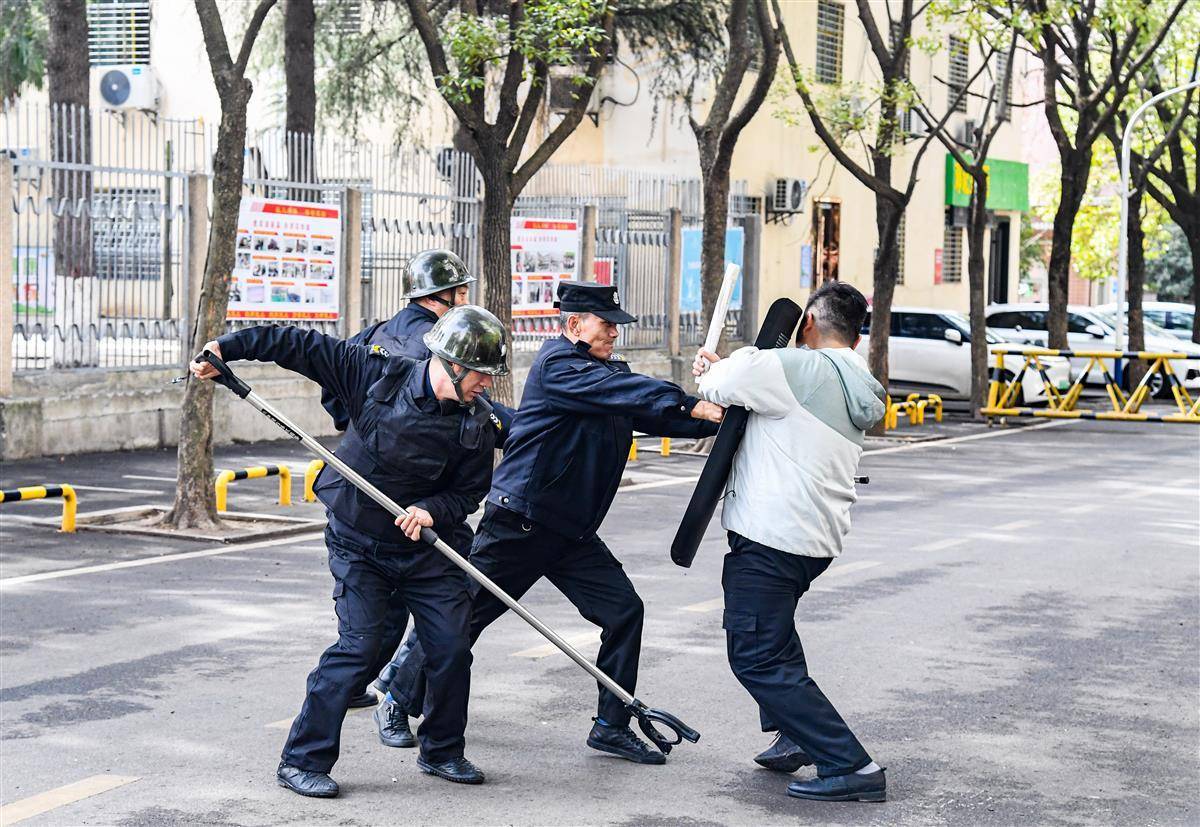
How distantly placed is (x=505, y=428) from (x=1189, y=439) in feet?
57.5

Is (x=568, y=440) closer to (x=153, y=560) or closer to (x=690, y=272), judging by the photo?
(x=153, y=560)

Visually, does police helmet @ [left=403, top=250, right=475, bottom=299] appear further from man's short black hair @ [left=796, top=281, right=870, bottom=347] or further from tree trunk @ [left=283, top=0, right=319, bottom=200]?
tree trunk @ [left=283, top=0, right=319, bottom=200]

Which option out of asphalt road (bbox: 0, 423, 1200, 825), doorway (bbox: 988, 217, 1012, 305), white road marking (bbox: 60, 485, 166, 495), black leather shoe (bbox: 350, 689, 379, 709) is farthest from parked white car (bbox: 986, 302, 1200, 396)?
black leather shoe (bbox: 350, 689, 379, 709)

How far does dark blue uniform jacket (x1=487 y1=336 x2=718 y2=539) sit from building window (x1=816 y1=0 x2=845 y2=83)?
25.4 m

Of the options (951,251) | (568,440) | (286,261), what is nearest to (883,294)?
(286,261)

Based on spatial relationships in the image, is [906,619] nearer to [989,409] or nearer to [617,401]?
[617,401]

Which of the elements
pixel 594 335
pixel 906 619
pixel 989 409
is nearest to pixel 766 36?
pixel 989 409

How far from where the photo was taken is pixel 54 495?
11.3m

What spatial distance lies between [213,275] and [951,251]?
28048mm

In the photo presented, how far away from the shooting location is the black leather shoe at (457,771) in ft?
19.8

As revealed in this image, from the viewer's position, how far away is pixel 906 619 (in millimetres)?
9305

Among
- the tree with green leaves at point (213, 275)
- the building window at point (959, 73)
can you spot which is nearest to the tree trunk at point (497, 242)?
the tree with green leaves at point (213, 275)

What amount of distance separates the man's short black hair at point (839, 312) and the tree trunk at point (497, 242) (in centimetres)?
945

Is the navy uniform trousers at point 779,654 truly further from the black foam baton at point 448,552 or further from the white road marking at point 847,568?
the white road marking at point 847,568
